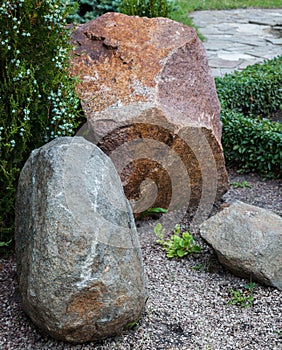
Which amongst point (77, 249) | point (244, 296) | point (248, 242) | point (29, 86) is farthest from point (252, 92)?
point (77, 249)

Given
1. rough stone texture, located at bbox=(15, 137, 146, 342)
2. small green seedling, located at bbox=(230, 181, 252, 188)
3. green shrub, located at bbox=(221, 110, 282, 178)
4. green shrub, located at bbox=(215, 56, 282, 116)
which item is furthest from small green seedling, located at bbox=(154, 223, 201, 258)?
green shrub, located at bbox=(215, 56, 282, 116)

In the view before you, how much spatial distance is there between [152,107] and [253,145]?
1.81m

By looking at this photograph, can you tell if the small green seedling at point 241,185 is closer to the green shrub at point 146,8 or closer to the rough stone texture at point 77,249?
the rough stone texture at point 77,249

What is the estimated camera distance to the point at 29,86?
328 centimetres

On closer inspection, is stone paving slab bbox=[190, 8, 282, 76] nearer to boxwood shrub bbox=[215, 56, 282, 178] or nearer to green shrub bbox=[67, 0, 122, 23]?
boxwood shrub bbox=[215, 56, 282, 178]

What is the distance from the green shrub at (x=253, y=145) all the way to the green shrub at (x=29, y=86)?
217cm

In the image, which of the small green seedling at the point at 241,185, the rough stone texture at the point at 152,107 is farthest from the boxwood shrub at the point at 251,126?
the rough stone texture at the point at 152,107

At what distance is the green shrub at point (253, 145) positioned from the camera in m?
5.05

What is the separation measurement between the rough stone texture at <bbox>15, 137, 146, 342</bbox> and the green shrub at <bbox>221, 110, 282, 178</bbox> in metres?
2.58

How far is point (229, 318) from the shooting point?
3.17 meters

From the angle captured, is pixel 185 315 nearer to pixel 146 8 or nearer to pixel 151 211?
pixel 151 211

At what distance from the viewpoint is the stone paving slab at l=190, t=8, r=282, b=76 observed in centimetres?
866

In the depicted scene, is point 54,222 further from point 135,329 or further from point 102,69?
point 102,69

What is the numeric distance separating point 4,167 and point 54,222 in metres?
0.94
